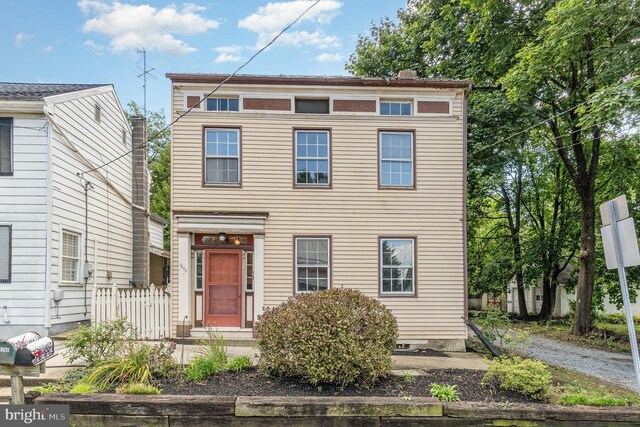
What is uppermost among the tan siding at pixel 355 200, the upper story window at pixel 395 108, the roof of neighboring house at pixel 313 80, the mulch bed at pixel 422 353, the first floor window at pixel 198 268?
the roof of neighboring house at pixel 313 80

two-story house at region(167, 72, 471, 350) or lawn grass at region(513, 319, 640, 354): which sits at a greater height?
two-story house at region(167, 72, 471, 350)

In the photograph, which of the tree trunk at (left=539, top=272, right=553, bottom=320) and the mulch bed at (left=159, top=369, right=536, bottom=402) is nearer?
the mulch bed at (left=159, top=369, right=536, bottom=402)

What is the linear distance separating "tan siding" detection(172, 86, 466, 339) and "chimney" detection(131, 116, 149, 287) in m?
5.69

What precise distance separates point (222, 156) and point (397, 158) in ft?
13.7

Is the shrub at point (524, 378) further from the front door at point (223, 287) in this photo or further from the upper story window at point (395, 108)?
the upper story window at point (395, 108)

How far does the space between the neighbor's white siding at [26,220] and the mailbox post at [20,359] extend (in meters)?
5.50

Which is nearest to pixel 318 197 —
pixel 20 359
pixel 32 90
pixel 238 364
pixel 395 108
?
pixel 395 108

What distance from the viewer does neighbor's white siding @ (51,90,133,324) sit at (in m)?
9.74

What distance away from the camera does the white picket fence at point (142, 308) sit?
30.1ft

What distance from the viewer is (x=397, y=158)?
10391mm

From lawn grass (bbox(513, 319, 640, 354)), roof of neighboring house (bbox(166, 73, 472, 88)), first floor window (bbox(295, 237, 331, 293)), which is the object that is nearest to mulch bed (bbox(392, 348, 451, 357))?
first floor window (bbox(295, 237, 331, 293))

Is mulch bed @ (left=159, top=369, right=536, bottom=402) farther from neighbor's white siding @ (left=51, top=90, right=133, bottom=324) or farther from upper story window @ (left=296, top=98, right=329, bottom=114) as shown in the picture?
upper story window @ (left=296, top=98, right=329, bottom=114)

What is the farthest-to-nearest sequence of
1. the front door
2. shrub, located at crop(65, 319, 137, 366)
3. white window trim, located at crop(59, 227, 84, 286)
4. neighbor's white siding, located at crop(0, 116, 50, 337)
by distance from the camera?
1. the front door
2. white window trim, located at crop(59, 227, 84, 286)
3. neighbor's white siding, located at crop(0, 116, 50, 337)
4. shrub, located at crop(65, 319, 137, 366)

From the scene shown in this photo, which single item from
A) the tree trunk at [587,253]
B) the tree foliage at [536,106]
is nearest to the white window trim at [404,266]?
the tree foliage at [536,106]
